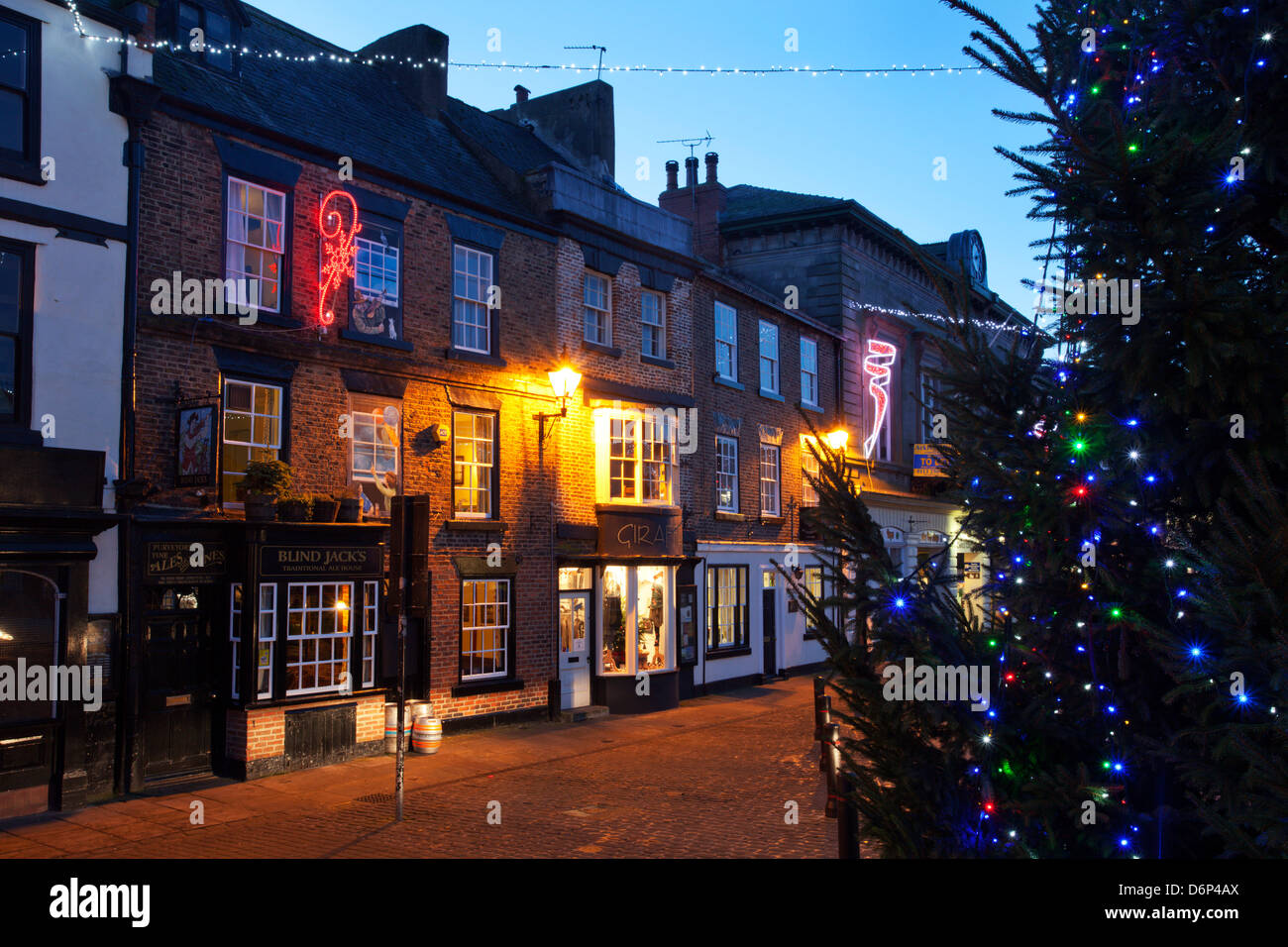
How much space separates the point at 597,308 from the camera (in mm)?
19547

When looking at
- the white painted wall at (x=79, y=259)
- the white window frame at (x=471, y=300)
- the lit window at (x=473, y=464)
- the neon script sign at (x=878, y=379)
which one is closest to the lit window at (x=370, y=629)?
the lit window at (x=473, y=464)

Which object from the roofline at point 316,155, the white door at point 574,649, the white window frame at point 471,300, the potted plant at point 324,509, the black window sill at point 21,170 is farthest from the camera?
the white door at point 574,649

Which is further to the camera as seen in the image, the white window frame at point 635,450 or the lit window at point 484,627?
the white window frame at point 635,450

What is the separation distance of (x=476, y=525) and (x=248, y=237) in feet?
18.6

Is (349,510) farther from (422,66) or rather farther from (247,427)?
(422,66)

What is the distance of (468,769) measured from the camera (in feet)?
44.2

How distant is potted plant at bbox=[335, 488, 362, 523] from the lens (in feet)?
45.0

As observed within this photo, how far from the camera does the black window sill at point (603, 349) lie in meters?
19.0

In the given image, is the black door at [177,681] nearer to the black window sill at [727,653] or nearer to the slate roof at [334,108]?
the slate roof at [334,108]

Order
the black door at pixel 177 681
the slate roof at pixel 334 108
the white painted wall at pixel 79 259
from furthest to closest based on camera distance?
the slate roof at pixel 334 108 < the black door at pixel 177 681 < the white painted wall at pixel 79 259

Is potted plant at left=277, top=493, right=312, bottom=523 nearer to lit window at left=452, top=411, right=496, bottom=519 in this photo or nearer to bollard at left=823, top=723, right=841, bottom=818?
lit window at left=452, top=411, right=496, bottom=519

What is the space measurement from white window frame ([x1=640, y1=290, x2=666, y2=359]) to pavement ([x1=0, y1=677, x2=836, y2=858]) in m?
8.59

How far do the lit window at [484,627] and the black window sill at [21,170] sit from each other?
8.19 meters

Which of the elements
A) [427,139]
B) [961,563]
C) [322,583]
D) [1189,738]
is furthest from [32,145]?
[1189,738]
